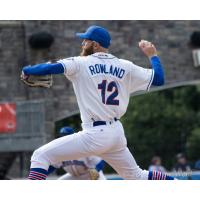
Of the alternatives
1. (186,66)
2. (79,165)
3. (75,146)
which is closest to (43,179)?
(75,146)

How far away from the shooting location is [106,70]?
880 centimetres

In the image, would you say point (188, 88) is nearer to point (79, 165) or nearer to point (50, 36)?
point (50, 36)

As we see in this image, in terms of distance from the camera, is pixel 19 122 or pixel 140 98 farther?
pixel 140 98

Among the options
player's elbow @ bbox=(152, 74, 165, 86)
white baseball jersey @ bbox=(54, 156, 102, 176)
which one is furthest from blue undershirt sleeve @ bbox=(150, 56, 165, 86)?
white baseball jersey @ bbox=(54, 156, 102, 176)

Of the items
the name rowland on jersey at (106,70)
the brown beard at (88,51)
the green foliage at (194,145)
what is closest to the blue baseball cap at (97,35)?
the brown beard at (88,51)

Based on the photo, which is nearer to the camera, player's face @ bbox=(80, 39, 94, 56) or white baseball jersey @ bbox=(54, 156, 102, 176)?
player's face @ bbox=(80, 39, 94, 56)

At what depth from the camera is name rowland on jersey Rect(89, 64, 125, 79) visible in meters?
8.73

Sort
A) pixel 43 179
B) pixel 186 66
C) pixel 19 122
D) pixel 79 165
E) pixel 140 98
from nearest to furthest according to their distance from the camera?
pixel 43 179
pixel 79 165
pixel 19 122
pixel 186 66
pixel 140 98

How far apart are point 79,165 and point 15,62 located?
40.7 ft

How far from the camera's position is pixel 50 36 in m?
25.4

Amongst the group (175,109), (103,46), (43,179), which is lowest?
(175,109)

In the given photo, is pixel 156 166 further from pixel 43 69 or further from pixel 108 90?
pixel 43 69

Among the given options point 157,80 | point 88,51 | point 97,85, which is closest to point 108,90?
point 97,85

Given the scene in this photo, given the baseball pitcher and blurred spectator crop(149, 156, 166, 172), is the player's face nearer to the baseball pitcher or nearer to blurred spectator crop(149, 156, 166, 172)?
the baseball pitcher
